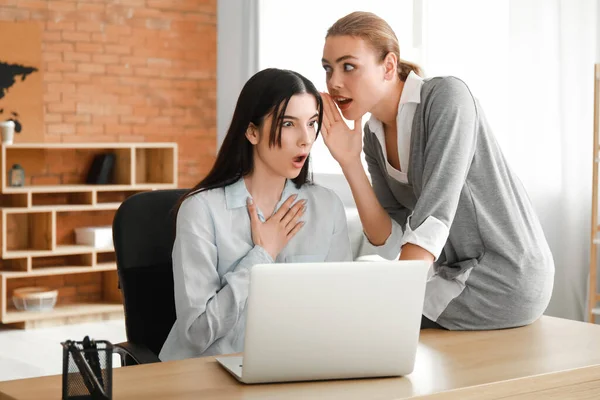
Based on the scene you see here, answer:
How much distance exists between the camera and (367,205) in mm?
2270

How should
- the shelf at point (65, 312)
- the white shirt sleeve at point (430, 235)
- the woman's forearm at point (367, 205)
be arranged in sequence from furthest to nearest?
the shelf at point (65, 312) < the woman's forearm at point (367, 205) < the white shirt sleeve at point (430, 235)

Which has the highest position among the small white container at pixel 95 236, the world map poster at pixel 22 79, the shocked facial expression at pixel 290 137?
the world map poster at pixel 22 79

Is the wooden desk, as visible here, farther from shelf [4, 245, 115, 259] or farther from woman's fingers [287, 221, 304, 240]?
shelf [4, 245, 115, 259]

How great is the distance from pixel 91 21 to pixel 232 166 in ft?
14.6

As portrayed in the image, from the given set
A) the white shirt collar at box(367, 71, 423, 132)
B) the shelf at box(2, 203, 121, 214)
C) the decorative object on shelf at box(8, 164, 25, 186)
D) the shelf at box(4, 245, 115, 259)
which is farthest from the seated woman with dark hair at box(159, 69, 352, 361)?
the decorative object on shelf at box(8, 164, 25, 186)

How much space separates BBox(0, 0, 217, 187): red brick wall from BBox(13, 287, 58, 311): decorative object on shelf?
3.56ft

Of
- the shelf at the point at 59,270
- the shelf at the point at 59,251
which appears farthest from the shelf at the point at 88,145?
the shelf at the point at 59,270

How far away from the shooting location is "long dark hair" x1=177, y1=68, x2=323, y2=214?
7.21ft

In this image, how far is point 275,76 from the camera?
221 cm

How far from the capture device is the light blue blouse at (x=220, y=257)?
2031mm

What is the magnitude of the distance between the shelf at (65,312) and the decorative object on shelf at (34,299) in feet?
0.11

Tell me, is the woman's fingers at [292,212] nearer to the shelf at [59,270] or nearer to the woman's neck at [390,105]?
the woman's neck at [390,105]

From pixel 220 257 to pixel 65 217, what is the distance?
14.4 feet

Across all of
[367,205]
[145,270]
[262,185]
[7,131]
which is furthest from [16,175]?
[367,205]
